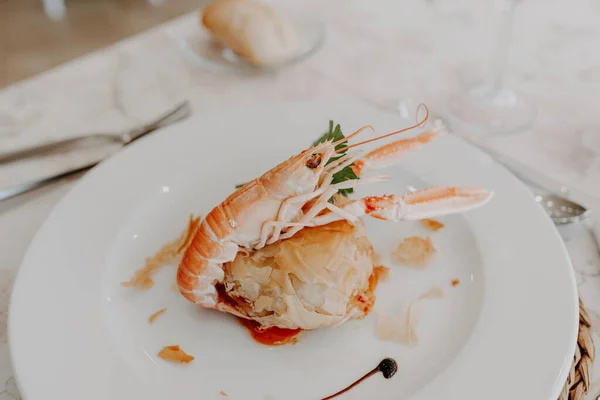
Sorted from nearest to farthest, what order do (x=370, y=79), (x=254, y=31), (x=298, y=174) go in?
(x=298, y=174)
(x=254, y=31)
(x=370, y=79)

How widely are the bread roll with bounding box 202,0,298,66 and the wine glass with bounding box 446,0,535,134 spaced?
569 millimetres

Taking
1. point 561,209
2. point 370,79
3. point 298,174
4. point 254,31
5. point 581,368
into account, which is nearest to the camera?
point 581,368

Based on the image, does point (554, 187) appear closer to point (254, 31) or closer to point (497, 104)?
point (497, 104)

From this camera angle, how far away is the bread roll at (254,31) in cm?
191

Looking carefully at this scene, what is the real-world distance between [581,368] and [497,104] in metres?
1.02

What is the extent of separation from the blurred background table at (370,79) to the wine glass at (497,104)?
44mm

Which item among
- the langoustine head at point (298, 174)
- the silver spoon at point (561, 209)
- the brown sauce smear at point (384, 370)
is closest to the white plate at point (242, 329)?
the brown sauce smear at point (384, 370)

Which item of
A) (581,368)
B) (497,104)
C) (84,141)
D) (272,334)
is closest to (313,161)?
(272,334)

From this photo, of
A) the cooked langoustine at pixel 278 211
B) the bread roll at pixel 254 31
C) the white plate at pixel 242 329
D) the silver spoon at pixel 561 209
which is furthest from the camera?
the bread roll at pixel 254 31

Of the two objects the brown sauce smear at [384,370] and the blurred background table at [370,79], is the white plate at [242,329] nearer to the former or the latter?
the brown sauce smear at [384,370]

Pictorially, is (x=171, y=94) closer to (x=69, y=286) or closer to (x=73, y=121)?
(x=73, y=121)

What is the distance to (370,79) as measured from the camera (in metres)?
2.04

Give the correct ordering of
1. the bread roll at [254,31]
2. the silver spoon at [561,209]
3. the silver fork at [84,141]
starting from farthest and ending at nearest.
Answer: the bread roll at [254,31] → the silver fork at [84,141] → the silver spoon at [561,209]

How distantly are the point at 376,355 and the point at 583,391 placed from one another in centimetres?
37
